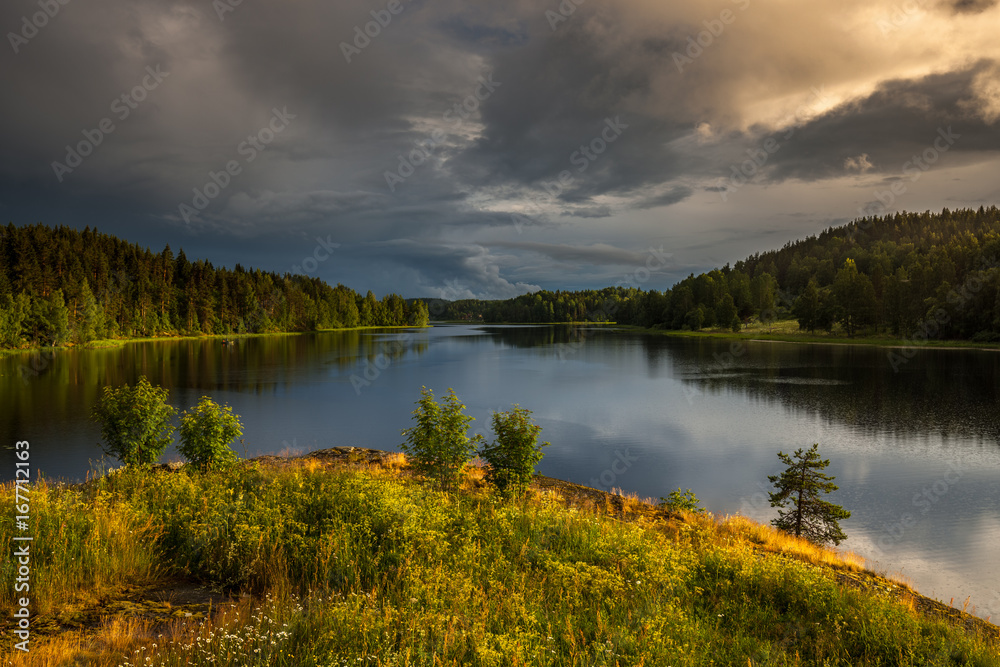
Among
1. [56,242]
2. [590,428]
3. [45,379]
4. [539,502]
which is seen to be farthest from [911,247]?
[56,242]

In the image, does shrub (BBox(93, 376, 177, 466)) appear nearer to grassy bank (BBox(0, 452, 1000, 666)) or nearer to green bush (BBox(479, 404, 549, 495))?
grassy bank (BBox(0, 452, 1000, 666))

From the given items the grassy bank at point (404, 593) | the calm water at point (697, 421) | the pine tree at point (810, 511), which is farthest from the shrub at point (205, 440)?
the pine tree at point (810, 511)

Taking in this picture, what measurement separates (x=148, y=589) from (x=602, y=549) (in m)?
7.24

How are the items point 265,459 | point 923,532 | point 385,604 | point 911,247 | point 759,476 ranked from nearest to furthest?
1. point 385,604
2. point 923,532
3. point 265,459
4. point 759,476
5. point 911,247

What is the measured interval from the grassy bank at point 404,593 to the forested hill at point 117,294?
283 feet

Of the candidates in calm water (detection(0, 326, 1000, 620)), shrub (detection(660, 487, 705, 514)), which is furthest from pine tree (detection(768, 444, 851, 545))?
shrub (detection(660, 487, 705, 514))

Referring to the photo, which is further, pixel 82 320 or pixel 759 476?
pixel 82 320

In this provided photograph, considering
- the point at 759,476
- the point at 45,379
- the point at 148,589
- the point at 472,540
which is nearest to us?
the point at 148,589

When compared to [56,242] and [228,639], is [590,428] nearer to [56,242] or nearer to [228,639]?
[228,639]

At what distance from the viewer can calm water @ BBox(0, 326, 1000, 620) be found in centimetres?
1828

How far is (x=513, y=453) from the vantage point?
15.8 metres

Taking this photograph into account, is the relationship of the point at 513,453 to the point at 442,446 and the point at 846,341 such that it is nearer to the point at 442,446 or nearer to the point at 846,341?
the point at 442,446

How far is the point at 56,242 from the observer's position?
3612 inches

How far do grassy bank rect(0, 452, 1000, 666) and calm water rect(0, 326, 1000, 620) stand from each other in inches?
351
